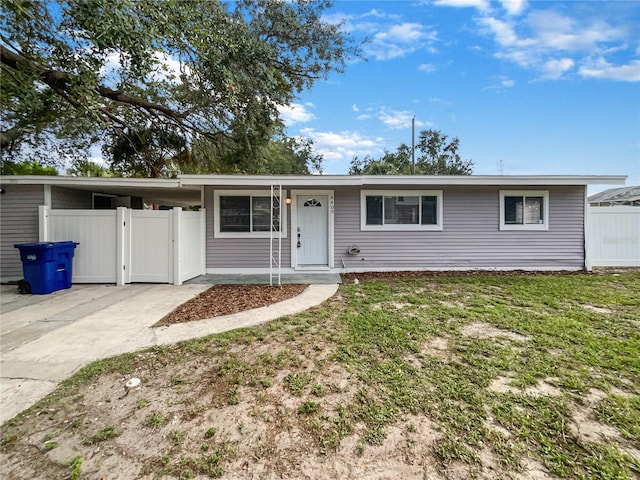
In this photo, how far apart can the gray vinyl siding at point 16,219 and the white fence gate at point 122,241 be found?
674mm

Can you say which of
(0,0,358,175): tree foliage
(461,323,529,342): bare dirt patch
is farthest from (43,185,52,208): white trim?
(461,323,529,342): bare dirt patch

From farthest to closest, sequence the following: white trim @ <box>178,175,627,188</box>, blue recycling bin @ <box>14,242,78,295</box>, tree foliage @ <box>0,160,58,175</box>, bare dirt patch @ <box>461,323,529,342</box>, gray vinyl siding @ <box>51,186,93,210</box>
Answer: tree foliage @ <box>0,160,58,175</box> < white trim @ <box>178,175,627,188</box> < gray vinyl siding @ <box>51,186,93,210</box> < blue recycling bin @ <box>14,242,78,295</box> < bare dirt patch @ <box>461,323,529,342</box>

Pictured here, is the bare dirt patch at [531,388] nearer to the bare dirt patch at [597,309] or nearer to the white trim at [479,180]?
the bare dirt patch at [597,309]

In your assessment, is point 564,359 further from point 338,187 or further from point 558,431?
point 338,187

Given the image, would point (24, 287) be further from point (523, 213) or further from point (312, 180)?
point (523, 213)

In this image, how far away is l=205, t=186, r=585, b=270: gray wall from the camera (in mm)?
8492

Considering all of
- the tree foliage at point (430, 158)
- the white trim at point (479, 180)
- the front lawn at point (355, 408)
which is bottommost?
the front lawn at point (355, 408)

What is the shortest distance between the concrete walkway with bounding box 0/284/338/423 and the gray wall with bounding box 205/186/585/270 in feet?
7.33

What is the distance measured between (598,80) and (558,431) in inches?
490

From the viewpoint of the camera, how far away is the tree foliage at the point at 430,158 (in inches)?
1111

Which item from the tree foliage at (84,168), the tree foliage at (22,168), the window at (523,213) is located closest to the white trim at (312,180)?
the window at (523,213)

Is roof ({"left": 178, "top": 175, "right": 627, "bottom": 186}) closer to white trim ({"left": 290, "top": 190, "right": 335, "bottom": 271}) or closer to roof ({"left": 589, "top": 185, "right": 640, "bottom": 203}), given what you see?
white trim ({"left": 290, "top": 190, "right": 335, "bottom": 271})

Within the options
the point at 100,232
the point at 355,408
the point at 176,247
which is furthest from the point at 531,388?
the point at 100,232

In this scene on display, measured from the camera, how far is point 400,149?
2864 cm
